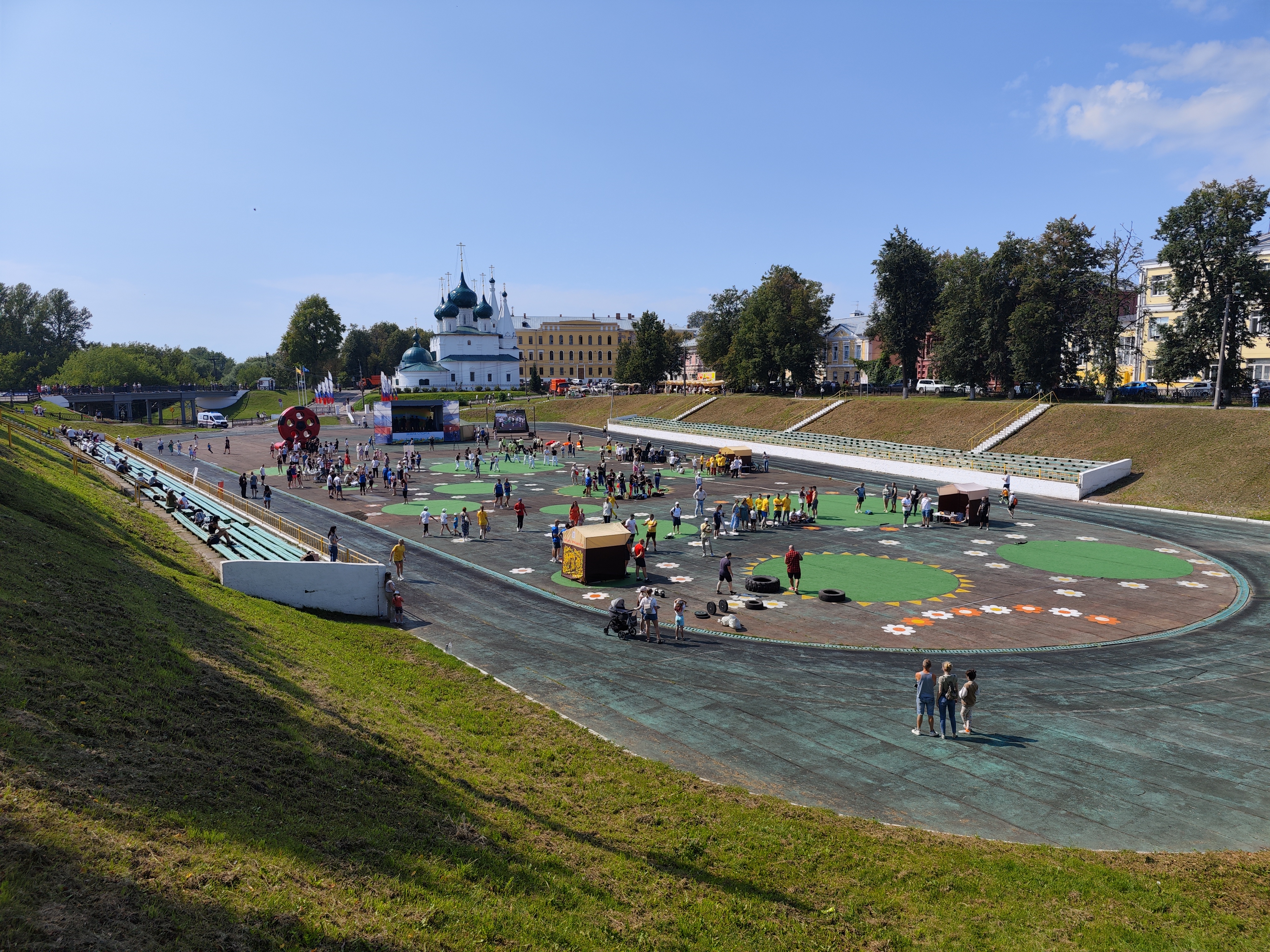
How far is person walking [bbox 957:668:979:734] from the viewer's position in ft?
47.8

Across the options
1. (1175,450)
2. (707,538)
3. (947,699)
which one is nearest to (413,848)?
(947,699)

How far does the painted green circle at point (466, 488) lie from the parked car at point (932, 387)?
50.0m

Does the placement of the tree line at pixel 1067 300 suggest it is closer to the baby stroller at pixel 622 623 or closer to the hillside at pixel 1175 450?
the hillside at pixel 1175 450

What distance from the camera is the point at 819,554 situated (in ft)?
98.9

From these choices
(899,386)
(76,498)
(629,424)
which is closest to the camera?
(76,498)

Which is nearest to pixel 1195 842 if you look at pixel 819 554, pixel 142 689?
pixel 142 689

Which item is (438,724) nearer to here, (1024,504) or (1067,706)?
(1067,706)

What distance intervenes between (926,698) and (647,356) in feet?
348

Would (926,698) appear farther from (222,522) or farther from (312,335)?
(312,335)

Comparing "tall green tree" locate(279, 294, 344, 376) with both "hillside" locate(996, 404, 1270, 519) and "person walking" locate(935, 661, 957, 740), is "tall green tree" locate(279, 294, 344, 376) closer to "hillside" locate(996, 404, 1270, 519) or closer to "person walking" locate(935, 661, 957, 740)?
"hillside" locate(996, 404, 1270, 519)

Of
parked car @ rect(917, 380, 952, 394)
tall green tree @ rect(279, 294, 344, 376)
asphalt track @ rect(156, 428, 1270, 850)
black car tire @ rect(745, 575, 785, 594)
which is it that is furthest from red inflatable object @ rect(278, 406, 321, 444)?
tall green tree @ rect(279, 294, 344, 376)

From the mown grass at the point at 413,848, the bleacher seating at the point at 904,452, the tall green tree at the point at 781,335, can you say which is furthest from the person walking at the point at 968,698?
the tall green tree at the point at 781,335

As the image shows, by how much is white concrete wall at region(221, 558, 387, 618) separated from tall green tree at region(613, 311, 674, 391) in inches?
3858

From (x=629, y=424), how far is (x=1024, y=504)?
53.1m
